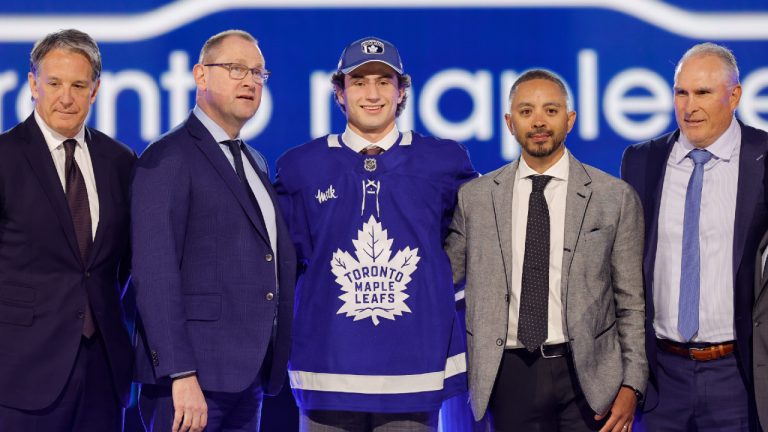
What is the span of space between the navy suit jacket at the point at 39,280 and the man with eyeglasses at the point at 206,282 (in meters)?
0.20

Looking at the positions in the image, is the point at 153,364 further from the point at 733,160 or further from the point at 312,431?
the point at 733,160

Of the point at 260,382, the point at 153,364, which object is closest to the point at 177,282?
the point at 153,364

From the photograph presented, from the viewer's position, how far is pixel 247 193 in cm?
333

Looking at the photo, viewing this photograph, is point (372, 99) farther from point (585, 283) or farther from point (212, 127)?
point (585, 283)

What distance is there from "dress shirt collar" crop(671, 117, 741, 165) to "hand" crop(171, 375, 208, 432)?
1.90 meters

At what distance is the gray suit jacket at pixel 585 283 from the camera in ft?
10.8

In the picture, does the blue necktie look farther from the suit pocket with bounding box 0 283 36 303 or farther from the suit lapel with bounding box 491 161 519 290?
the suit pocket with bounding box 0 283 36 303

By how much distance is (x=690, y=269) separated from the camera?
11.2ft

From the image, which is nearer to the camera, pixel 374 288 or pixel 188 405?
pixel 188 405

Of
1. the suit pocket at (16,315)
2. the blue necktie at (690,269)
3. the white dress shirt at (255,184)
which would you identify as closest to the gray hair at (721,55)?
the blue necktie at (690,269)

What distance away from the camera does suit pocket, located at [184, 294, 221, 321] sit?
316 centimetres

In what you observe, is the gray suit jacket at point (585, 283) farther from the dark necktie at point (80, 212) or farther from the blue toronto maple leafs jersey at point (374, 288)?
the dark necktie at point (80, 212)

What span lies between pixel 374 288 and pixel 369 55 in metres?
0.84

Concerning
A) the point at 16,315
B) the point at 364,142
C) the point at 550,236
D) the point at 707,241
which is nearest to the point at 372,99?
the point at 364,142
